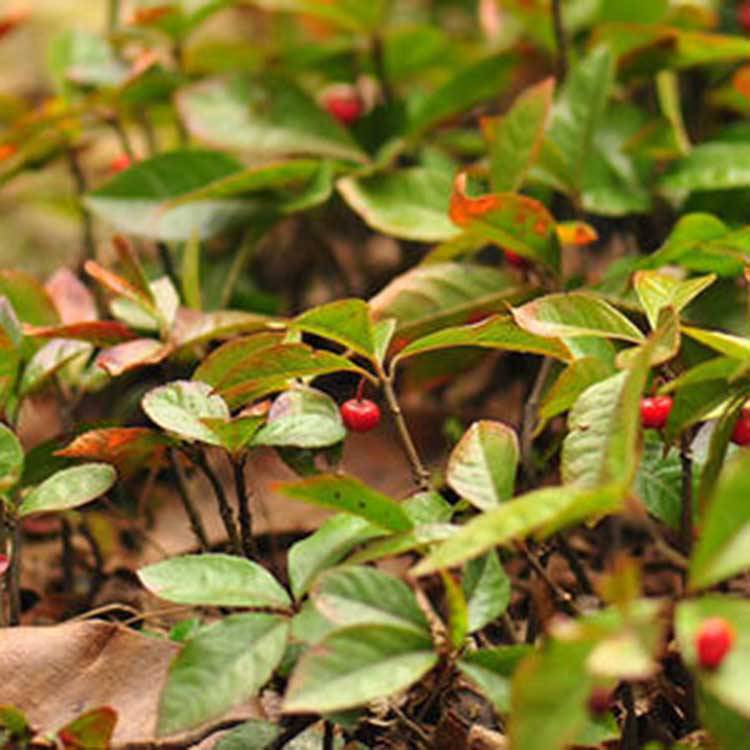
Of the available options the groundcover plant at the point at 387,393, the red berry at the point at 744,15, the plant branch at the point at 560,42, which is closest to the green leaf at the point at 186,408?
the groundcover plant at the point at 387,393

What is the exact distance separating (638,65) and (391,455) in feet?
2.05

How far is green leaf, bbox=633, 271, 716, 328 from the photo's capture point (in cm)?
100

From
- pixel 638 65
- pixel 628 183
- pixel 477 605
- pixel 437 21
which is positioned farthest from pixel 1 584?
pixel 437 21

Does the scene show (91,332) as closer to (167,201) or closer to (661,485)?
(167,201)

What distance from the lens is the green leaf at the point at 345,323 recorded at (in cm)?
99

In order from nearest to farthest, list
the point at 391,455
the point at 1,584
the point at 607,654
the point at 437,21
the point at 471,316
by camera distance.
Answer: the point at 607,654
the point at 1,584
the point at 471,316
the point at 391,455
the point at 437,21

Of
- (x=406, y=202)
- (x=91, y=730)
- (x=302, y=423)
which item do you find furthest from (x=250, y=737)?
(x=406, y=202)

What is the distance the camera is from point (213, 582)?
2.96ft

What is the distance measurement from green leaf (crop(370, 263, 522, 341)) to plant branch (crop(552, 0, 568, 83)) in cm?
43

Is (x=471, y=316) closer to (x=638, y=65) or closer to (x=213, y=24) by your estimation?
(x=638, y=65)

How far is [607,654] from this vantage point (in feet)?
2.23

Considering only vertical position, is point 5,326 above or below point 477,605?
above

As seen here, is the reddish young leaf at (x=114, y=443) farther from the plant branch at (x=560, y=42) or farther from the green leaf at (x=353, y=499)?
the plant branch at (x=560, y=42)

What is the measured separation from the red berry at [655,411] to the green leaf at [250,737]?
0.39 meters
